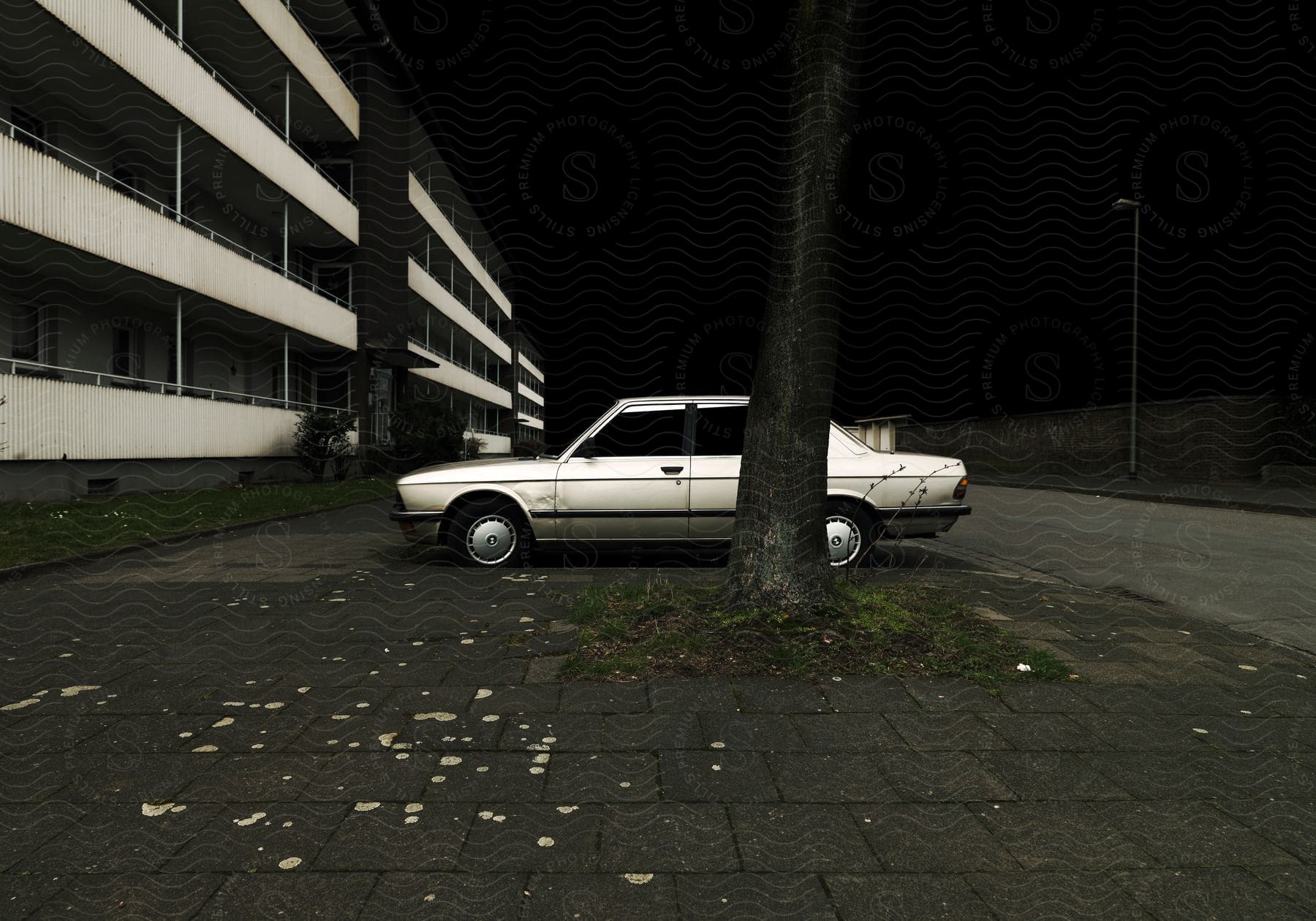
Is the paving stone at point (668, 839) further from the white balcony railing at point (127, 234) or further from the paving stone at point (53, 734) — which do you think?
the white balcony railing at point (127, 234)

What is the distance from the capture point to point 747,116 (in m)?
6.77

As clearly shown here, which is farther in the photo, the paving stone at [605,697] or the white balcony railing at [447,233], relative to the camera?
the white balcony railing at [447,233]

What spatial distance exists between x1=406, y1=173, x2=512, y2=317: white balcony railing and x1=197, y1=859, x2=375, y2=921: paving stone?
102 ft

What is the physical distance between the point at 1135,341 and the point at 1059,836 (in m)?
23.3

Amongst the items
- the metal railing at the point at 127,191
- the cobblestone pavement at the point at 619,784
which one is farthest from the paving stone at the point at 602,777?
the metal railing at the point at 127,191

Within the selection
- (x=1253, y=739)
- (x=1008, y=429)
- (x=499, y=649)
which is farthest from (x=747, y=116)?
(x=1008, y=429)

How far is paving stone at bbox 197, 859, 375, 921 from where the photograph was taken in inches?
78.6

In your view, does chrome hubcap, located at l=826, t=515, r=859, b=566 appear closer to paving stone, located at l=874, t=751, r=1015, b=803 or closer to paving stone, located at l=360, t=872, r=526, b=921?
paving stone, located at l=874, t=751, r=1015, b=803

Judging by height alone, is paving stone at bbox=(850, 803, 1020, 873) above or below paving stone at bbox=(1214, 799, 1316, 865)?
below

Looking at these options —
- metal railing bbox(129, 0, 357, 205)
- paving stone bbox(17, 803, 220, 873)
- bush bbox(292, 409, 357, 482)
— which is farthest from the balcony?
paving stone bbox(17, 803, 220, 873)

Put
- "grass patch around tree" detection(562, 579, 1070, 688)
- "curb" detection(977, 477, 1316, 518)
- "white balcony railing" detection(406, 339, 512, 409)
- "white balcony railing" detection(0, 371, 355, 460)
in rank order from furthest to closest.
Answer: "white balcony railing" detection(406, 339, 512, 409) → "curb" detection(977, 477, 1316, 518) → "white balcony railing" detection(0, 371, 355, 460) → "grass patch around tree" detection(562, 579, 1070, 688)

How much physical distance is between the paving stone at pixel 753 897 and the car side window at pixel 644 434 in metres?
5.18

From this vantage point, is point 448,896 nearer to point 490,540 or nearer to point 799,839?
point 799,839

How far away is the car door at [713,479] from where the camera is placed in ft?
23.2
